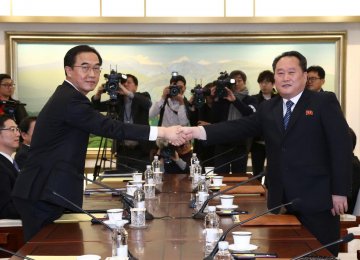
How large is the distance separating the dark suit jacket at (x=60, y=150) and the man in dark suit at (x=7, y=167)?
36.2 inches

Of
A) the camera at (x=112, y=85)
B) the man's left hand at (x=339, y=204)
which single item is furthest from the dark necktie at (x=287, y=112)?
the camera at (x=112, y=85)

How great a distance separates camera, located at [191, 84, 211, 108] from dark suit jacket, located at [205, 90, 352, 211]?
10.6 ft

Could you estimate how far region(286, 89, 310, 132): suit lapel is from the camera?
374 cm

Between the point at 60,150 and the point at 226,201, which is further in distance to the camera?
the point at 226,201

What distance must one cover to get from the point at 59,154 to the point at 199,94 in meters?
3.58

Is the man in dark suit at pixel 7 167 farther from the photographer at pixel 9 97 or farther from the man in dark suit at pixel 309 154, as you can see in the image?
the photographer at pixel 9 97

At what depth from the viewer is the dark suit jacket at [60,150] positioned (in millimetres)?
3545

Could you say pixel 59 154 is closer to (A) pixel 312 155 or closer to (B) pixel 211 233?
(B) pixel 211 233

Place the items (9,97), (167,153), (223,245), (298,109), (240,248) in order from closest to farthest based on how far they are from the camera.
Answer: (223,245)
(240,248)
(298,109)
(167,153)
(9,97)

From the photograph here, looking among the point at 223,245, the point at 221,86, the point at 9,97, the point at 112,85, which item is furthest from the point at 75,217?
the point at 9,97

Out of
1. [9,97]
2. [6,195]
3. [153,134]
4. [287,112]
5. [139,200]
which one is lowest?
[6,195]

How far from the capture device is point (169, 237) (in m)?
3.02

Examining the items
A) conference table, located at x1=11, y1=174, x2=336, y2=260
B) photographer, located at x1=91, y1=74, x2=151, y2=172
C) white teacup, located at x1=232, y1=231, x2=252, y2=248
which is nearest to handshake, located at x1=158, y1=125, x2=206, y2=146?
conference table, located at x1=11, y1=174, x2=336, y2=260
